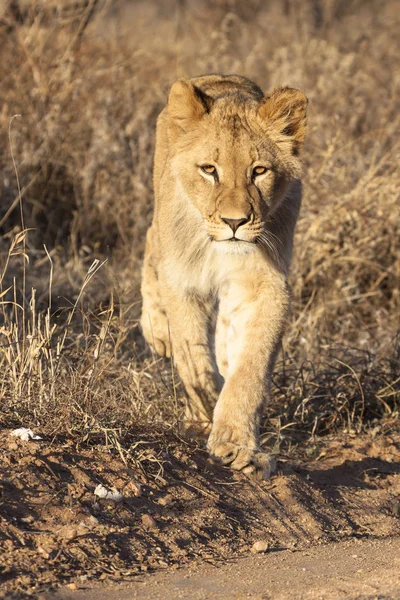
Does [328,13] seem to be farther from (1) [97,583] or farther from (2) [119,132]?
(1) [97,583]

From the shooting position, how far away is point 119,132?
28.3 ft

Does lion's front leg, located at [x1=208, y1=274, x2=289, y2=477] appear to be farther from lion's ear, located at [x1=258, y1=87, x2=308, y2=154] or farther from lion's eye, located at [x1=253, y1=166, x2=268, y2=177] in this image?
lion's ear, located at [x1=258, y1=87, x2=308, y2=154]

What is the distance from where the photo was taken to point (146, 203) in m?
8.22

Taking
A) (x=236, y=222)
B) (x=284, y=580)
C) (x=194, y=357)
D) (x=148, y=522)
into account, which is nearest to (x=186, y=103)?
(x=236, y=222)

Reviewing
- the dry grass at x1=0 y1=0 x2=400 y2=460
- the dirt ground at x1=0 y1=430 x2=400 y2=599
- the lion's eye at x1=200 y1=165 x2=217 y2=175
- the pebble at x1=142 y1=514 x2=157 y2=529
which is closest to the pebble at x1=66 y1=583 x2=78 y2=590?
the dirt ground at x1=0 y1=430 x2=400 y2=599

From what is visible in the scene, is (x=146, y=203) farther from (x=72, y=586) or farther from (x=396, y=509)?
(x=72, y=586)

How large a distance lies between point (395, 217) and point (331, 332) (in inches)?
41.1

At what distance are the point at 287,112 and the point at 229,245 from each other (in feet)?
2.49

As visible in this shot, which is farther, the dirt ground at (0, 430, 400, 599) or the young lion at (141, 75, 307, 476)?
the young lion at (141, 75, 307, 476)

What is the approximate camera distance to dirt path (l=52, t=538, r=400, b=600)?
3.17m

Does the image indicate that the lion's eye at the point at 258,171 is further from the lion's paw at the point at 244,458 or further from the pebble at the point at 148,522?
the pebble at the point at 148,522

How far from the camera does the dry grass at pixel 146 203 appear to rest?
5379 mm

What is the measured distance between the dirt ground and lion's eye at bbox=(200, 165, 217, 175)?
1.25 meters

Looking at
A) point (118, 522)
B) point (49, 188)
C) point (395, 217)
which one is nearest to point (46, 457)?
point (118, 522)
